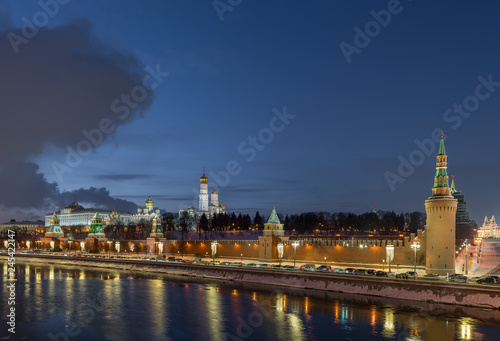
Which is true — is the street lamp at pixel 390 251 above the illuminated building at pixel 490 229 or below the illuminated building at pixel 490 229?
above

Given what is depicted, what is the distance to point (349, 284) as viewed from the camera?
120 ft

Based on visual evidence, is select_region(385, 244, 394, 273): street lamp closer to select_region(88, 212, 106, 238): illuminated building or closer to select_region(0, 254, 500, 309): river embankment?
select_region(0, 254, 500, 309): river embankment

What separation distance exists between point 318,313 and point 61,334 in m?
14.8

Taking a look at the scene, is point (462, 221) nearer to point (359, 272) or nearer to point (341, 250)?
point (341, 250)

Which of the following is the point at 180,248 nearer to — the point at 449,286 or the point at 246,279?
the point at 246,279

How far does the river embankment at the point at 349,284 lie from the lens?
3016 cm

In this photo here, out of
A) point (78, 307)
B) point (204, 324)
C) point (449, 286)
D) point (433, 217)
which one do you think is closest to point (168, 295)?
point (78, 307)

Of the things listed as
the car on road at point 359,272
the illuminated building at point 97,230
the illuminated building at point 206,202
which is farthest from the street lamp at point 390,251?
the illuminated building at point 206,202

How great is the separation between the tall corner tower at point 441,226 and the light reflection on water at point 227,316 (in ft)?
31.6

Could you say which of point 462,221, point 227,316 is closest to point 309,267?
point 227,316

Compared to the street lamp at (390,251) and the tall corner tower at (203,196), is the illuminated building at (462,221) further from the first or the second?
the street lamp at (390,251)

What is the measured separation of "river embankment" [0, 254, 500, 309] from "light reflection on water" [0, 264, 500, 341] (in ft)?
3.78

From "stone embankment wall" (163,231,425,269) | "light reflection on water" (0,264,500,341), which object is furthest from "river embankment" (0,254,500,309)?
"stone embankment wall" (163,231,425,269)

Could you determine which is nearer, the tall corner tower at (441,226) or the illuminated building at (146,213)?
the tall corner tower at (441,226)
